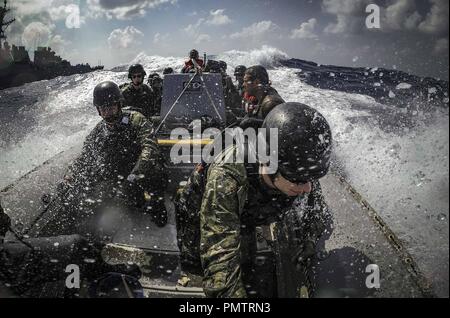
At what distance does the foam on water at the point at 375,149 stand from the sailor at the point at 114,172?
2.86m

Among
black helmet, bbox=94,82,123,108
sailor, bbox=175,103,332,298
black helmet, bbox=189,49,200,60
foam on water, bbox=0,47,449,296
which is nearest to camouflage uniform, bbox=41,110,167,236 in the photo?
black helmet, bbox=94,82,123,108

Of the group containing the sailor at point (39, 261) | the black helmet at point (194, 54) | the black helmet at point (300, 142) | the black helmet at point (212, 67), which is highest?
the black helmet at point (194, 54)

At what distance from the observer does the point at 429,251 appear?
2811mm

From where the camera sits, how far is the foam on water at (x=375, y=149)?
8.41 ft

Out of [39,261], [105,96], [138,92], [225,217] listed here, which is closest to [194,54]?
[138,92]

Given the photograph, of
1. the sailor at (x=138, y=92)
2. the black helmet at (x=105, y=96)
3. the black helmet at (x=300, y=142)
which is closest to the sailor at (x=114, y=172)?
the black helmet at (x=105, y=96)

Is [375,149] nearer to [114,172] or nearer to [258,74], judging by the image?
[258,74]

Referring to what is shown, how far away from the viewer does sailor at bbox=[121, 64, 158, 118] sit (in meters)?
6.87

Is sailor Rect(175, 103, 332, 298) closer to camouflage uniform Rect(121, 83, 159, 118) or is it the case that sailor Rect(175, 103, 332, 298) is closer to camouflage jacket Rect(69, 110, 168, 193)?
camouflage jacket Rect(69, 110, 168, 193)

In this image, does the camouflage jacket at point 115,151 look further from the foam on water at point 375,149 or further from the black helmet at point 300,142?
the foam on water at point 375,149

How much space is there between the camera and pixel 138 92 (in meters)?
7.00

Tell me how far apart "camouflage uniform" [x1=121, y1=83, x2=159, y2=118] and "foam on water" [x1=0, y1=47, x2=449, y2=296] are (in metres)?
2.70
